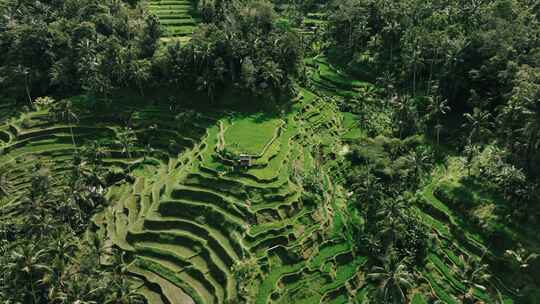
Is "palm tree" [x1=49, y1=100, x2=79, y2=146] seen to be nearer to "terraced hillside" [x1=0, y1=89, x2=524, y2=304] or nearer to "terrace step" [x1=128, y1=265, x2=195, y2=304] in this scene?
"terraced hillside" [x1=0, y1=89, x2=524, y2=304]

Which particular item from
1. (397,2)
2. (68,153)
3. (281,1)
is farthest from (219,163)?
(281,1)

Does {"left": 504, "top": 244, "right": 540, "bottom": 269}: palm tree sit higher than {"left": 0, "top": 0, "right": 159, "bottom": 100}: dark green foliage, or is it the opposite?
{"left": 0, "top": 0, "right": 159, "bottom": 100}: dark green foliage

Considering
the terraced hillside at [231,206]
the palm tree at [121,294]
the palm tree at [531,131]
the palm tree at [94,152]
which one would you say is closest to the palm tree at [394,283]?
the terraced hillside at [231,206]

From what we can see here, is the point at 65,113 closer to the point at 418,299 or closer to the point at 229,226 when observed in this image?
the point at 229,226

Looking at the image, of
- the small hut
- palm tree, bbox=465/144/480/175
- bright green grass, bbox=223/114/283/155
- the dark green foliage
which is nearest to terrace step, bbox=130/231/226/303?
the small hut

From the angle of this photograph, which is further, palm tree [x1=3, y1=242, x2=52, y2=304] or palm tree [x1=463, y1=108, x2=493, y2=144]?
palm tree [x1=463, y1=108, x2=493, y2=144]

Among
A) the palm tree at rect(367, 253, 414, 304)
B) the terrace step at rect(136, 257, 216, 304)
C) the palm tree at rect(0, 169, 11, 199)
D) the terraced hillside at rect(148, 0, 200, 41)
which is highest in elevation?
the terraced hillside at rect(148, 0, 200, 41)
